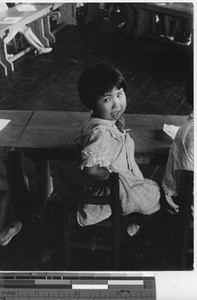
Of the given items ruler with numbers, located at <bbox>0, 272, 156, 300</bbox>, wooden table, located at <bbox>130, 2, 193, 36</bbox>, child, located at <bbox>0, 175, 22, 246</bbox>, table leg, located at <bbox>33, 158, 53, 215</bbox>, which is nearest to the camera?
ruler with numbers, located at <bbox>0, 272, 156, 300</bbox>

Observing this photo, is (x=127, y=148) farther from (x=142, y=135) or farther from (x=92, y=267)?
(x=92, y=267)

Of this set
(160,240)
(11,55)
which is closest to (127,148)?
(160,240)

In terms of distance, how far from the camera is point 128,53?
197 cm

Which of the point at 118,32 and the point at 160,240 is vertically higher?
the point at 118,32

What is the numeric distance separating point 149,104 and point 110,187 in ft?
2.21

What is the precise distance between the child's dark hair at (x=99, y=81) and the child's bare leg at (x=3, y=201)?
504 millimetres

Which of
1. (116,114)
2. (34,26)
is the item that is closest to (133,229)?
(116,114)

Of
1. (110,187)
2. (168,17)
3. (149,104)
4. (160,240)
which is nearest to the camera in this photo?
(110,187)

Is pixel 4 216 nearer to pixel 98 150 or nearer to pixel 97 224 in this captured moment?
pixel 97 224

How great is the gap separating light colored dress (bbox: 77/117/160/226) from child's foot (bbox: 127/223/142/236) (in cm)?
6

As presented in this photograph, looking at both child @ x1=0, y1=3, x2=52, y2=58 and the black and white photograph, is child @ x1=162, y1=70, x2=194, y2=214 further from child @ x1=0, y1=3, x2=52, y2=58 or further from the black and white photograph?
child @ x1=0, y1=3, x2=52, y2=58

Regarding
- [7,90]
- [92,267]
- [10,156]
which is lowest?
[92,267]

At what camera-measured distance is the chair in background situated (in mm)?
1608

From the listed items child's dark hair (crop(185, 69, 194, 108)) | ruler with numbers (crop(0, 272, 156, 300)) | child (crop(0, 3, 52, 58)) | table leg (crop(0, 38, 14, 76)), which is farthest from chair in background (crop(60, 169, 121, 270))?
child (crop(0, 3, 52, 58))
